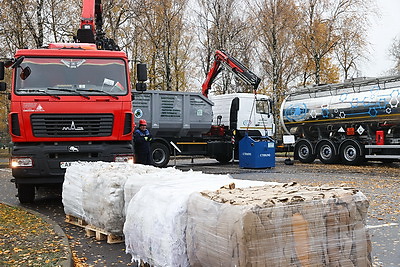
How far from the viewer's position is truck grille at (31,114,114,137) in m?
9.45

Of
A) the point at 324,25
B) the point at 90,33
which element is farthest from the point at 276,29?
the point at 90,33

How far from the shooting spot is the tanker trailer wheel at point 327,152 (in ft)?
72.0

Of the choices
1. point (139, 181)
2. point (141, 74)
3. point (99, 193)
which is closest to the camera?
point (139, 181)

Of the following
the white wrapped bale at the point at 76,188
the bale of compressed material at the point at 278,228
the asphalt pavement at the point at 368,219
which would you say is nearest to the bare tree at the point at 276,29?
the asphalt pavement at the point at 368,219

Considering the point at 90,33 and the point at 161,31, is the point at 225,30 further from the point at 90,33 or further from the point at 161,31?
the point at 90,33

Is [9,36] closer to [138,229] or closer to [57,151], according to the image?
[57,151]

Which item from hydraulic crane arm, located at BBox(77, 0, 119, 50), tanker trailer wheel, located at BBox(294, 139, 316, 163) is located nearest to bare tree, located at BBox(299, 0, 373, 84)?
tanker trailer wheel, located at BBox(294, 139, 316, 163)

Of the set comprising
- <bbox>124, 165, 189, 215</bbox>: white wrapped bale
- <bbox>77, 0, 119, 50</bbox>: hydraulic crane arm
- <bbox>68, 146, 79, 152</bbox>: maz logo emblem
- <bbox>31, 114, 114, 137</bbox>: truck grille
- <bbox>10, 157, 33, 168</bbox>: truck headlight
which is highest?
<bbox>77, 0, 119, 50</bbox>: hydraulic crane arm

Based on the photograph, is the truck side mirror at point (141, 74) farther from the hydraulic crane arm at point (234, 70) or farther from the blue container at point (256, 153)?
the hydraulic crane arm at point (234, 70)

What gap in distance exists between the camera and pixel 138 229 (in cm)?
495

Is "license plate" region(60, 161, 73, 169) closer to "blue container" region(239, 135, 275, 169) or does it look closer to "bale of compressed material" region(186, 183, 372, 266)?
"bale of compressed material" region(186, 183, 372, 266)

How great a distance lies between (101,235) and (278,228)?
3931 millimetres

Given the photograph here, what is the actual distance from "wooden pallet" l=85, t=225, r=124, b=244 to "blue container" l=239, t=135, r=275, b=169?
12804 mm

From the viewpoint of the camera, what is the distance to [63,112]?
9508 mm
